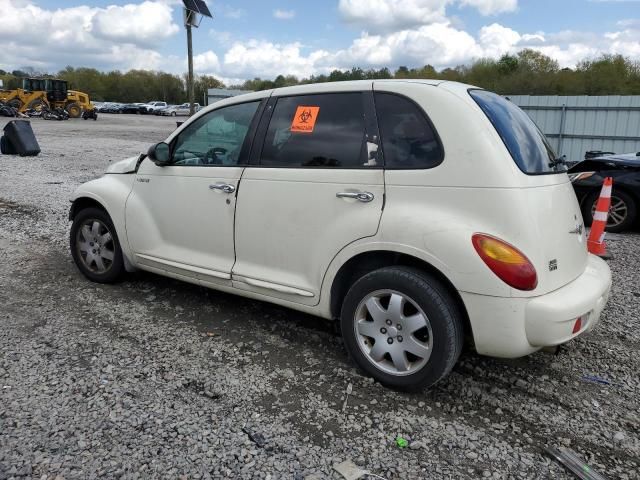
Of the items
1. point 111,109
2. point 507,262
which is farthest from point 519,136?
point 111,109

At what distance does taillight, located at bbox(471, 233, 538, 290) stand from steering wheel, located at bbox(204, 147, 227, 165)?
210 centimetres

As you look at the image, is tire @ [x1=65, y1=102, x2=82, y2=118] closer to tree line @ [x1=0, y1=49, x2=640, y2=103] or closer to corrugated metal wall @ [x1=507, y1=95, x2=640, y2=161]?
tree line @ [x1=0, y1=49, x2=640, y2=103]

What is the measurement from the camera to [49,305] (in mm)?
4484

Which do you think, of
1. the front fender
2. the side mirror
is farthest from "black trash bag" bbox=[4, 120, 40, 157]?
the side mirror

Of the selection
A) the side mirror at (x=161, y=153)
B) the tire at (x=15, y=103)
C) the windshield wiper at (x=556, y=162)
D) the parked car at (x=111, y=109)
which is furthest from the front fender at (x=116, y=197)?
the parked car at (x=111, y=109)

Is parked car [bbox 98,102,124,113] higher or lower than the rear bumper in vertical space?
higher

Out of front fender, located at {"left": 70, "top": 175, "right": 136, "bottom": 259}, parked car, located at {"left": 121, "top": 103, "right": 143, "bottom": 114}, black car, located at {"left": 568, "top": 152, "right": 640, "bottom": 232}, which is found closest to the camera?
front fender, located at {"left": 70, "top": 175, "right": 136, "bottom": 259}

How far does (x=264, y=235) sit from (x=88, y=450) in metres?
1.68

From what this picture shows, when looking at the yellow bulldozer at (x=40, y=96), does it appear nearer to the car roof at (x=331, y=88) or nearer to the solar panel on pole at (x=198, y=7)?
the solar panel on pole at (x=198, y=7)

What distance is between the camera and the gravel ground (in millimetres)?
2576

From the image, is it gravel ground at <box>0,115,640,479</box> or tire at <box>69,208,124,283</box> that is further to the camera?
tire at <box>69,208,124,283</box>

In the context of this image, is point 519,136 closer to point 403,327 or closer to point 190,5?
point 403,327

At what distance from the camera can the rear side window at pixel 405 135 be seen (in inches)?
120

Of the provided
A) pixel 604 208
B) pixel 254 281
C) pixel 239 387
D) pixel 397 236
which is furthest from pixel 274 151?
pixel 604 208
